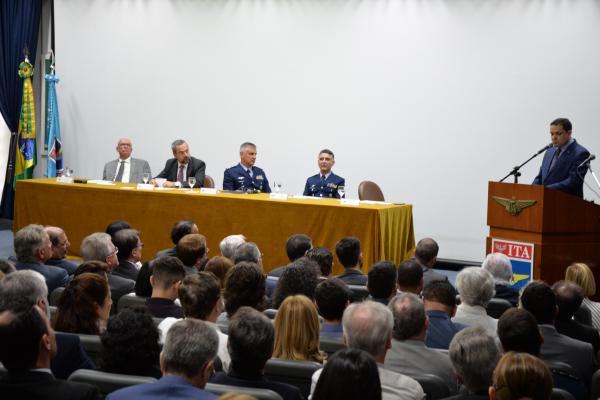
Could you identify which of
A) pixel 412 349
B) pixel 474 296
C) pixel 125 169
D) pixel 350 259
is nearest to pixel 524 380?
pixel 412 349

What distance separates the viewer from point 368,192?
852cm

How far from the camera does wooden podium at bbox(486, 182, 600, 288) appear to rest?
262 inches

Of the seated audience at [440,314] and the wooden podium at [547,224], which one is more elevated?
the wooden podium at [547,224]

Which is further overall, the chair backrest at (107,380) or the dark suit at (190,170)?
the dark suit at (190,170)

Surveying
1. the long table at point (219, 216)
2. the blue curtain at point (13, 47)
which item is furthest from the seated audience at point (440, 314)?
the blue curtain at point (13, 47)

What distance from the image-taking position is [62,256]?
568 centimetres

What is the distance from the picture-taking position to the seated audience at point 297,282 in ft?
14.0

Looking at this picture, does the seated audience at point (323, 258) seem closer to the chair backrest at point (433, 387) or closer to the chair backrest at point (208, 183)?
the chair backrest at point (433, 387)

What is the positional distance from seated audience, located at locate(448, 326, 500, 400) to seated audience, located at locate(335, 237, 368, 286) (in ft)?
8.19

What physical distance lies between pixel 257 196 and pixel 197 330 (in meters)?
5.43

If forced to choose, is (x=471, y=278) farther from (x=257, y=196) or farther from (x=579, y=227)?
(x=257, y=196)

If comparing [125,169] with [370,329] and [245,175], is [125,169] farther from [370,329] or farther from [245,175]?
[370,329]

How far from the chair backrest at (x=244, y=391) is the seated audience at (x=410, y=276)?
85.7 inches

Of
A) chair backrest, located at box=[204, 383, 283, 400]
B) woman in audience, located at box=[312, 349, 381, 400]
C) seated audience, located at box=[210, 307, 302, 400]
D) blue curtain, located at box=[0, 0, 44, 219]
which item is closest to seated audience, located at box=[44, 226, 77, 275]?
seated audience, located at box=[210, 307, 302, 400]
